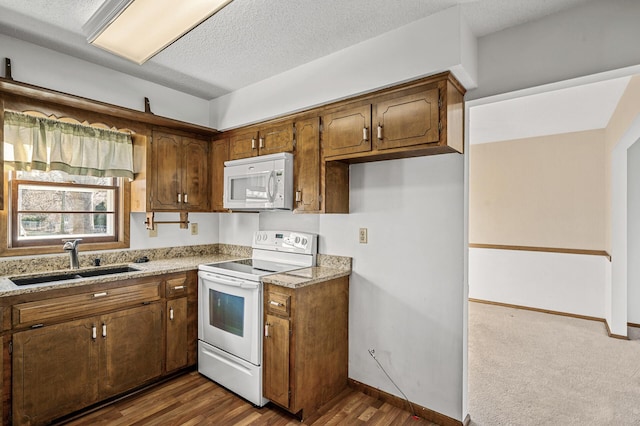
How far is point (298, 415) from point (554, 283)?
416 centimetres

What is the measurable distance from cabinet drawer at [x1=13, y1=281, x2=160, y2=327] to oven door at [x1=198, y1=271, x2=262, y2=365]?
41 centimetres

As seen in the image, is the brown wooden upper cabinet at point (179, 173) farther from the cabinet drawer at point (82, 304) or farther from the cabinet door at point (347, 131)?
the cabinet door at point (347, 131)

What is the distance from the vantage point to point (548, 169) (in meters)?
4.81

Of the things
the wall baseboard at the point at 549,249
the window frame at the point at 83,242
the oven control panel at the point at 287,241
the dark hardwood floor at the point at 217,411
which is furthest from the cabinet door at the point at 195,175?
the wall baseboard at the point at 549,249

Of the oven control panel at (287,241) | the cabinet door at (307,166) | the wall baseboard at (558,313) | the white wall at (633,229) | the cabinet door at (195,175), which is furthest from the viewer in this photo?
the white wall at (633,229)

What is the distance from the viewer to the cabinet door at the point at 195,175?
3.22 meters

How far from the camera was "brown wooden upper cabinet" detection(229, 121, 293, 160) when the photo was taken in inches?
110

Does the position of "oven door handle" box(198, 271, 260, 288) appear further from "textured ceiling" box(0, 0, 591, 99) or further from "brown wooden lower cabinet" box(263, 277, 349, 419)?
"textured ceiling" box(0, 0, 591, 99)

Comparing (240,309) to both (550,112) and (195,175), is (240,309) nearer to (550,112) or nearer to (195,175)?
(195,175)

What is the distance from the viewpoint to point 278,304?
92.8 inches

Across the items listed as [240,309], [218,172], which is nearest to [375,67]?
[218,172]

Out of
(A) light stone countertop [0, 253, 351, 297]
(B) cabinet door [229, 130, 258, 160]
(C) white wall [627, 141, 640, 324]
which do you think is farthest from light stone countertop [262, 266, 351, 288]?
(C) white wall [627, 141, 640, 324]

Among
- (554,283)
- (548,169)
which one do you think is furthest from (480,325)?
(548,169)

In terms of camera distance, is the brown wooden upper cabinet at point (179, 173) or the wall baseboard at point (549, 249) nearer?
the brown wooden upper cabinet at point (179, 173)
